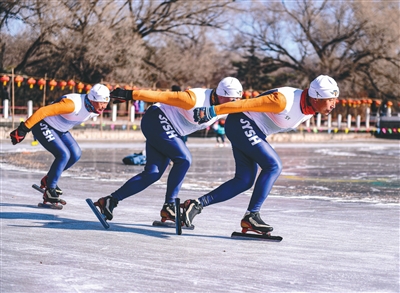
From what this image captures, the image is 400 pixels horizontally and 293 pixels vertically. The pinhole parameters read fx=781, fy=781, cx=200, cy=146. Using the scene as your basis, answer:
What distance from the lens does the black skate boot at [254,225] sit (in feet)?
22.9

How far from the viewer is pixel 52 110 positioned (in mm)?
8852

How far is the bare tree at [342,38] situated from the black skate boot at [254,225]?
1471 inches

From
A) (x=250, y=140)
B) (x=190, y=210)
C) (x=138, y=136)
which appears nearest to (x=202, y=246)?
(x=190, y=210)

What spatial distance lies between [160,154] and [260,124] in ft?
3.79

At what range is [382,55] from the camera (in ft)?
142

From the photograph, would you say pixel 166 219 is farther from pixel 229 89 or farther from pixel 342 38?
pixel 342 38

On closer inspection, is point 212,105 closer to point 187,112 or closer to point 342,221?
point 187,112

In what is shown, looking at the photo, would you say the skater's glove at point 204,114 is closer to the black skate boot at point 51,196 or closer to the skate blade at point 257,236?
the skate blade at point 257,236

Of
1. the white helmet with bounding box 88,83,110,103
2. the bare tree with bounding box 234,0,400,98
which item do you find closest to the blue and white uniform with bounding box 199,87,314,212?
the white helmet with bounding box 88,83,110,103

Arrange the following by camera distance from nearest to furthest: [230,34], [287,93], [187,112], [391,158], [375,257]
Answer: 1. [375,257]
2. [287,93]
3. [187,112]
4. [391,158]
5. [230,34]

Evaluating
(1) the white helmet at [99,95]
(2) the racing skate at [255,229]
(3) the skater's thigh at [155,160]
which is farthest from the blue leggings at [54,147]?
(2) the racing skate at [255,229]

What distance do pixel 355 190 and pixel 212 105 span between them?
5.52 meters

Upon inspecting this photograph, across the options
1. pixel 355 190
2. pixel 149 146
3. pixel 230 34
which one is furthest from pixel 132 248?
pixel 230 34

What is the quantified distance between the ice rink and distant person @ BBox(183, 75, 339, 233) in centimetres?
35
